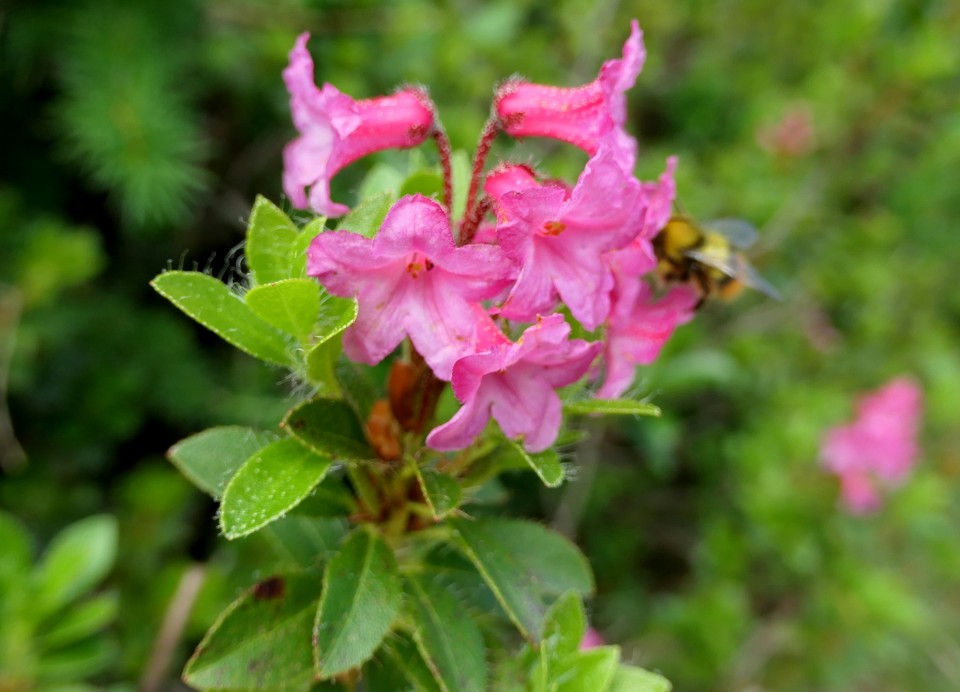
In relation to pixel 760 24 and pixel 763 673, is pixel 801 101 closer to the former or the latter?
pixel 760 24

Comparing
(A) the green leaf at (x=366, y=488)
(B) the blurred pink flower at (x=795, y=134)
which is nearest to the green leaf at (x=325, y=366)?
(A) the green leaf at (x=366, y=488)

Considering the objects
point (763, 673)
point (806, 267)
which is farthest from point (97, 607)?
point (806, 267)

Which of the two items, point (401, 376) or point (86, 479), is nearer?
point (401, 376)

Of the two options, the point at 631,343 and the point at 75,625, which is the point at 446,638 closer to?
the point at 631,343

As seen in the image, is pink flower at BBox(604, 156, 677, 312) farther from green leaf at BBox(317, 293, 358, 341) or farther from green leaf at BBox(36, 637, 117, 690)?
green leaf at BBox(36, 637, 117, 690)

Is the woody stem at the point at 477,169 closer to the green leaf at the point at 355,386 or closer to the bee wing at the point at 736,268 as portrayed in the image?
the green leaf at the point at 355,386

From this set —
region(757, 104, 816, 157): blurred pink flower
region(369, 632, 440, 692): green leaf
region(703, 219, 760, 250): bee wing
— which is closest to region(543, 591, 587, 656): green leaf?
region(369, 632, 440, 692): green leaf
